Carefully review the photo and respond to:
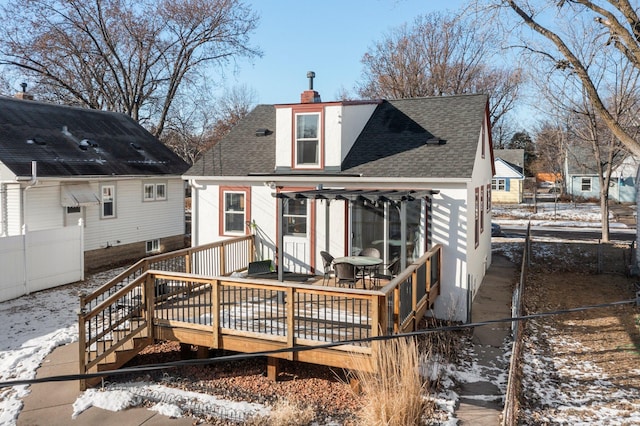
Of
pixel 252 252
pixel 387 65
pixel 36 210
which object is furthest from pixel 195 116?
pixel 252 252

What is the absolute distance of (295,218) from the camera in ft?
41.5

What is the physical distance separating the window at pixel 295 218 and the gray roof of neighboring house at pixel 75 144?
7655mm

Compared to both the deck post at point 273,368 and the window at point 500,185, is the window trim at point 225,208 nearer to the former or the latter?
the deck post at point 273,368

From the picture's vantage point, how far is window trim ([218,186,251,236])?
43.1ft

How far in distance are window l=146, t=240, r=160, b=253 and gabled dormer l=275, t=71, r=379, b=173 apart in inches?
336

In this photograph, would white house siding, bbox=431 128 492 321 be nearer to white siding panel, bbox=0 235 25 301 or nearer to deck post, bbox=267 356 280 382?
deck post, bbox=267 356 280 382

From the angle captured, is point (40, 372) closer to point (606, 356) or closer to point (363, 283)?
point (363, 283)

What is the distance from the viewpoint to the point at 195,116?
1681 inches

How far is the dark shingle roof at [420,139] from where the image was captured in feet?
36.7

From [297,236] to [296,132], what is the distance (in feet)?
9.09

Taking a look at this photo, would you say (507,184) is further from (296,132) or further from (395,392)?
(395,392)

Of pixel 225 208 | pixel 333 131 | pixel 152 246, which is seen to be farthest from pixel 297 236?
pixel 152 246

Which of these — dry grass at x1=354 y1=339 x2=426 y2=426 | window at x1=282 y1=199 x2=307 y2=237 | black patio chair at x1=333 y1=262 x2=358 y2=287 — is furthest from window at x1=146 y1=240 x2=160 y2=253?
dry grass at x1=354 y1=339 x2=426 y2=426

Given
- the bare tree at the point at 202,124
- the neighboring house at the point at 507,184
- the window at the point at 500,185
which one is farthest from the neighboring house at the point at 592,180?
the bare tree at the point at 202,124
